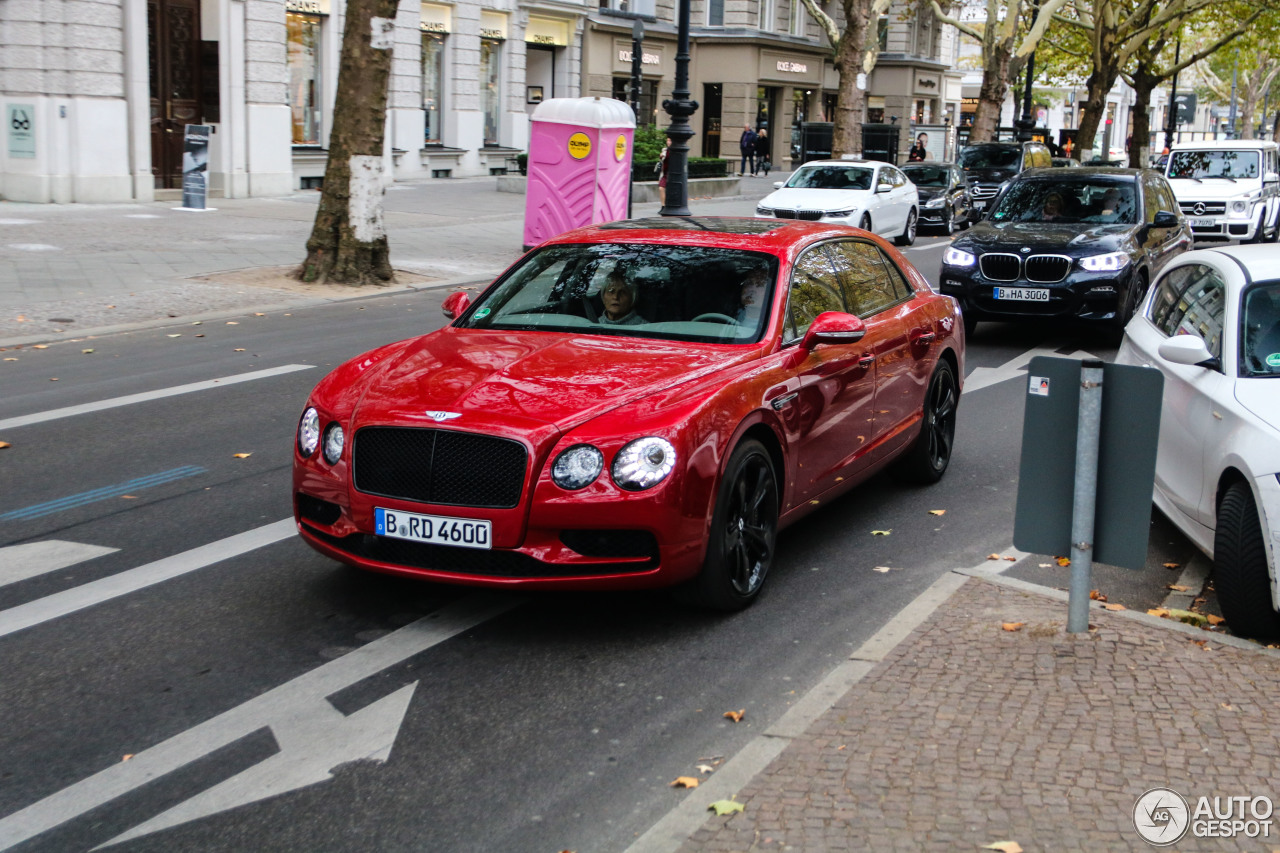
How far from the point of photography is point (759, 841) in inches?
141

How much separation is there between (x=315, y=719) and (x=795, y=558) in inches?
104

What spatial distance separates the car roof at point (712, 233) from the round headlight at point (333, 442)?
186 cm

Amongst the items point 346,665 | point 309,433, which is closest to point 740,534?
point 346,665

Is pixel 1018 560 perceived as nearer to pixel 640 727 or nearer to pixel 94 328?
pixel 640 727

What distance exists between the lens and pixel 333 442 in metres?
5.35

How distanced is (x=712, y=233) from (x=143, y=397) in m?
5.09

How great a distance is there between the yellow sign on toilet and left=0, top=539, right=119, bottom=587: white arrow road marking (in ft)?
49.6

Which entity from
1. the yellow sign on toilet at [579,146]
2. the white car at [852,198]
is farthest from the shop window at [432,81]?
the yellow sign on toilet at [579,146]

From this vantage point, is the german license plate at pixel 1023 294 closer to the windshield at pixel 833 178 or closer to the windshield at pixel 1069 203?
the windshield at pixel 1069 203

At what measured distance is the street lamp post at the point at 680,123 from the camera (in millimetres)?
23062

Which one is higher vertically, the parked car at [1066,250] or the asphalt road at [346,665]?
the parked car at [1066,250]

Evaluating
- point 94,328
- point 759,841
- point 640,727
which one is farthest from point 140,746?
point 94,328

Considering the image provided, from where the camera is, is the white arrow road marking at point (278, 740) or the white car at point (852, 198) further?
the white car at point (852, 198)

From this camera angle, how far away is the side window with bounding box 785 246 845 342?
20.5ft
